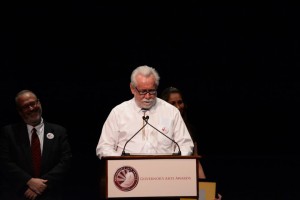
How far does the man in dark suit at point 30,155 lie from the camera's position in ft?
11.6

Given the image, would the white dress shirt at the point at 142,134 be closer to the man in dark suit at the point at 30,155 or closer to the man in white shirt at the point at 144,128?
the man in white shirt at the point at 144,128

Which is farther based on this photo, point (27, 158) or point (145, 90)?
point (27, 158)

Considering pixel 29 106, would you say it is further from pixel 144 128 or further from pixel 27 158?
pixel 144 128

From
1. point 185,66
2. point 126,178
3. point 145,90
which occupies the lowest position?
point 126,178

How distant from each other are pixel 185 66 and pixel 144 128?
314 cm

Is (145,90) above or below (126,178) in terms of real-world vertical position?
above

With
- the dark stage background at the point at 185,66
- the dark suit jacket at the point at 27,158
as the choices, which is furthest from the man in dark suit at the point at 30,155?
the dark stage background at the point at 185,66

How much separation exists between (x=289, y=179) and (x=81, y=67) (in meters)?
2.50

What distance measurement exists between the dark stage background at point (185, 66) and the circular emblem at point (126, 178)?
3214mm

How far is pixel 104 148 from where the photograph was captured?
310 centimetres

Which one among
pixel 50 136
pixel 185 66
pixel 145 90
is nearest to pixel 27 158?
pixel 50 136

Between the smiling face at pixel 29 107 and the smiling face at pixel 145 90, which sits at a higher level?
the smiling face at pixel 145 90

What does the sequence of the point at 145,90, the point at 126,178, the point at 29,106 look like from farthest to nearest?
the point at 29,106 → the point at 145,90 → the point at 126,178

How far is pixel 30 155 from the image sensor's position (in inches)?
140
